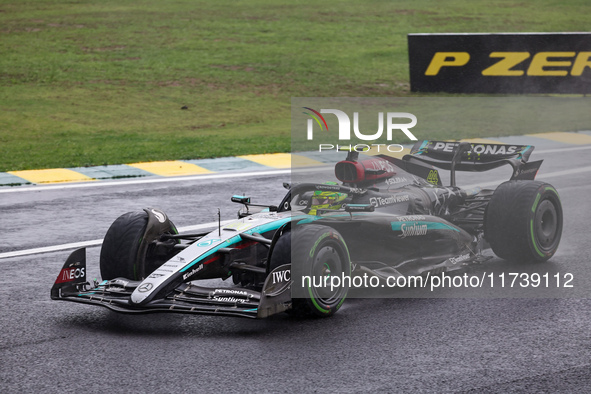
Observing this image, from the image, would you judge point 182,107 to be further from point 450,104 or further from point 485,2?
point 485,2

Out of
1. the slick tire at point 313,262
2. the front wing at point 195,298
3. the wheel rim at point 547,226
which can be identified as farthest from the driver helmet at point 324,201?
the wheel rim at point 547,226

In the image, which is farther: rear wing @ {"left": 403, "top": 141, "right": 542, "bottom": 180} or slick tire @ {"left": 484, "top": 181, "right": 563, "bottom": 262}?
rear wing @ {"left": 403, "top": 141, "right": 542, "bottom": 180}

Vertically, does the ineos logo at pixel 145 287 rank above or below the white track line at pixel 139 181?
below

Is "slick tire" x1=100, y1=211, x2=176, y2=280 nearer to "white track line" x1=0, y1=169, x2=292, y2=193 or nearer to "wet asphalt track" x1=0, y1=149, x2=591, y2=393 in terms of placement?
"wet asphalt track" x1=0, y1=149, x2=591, y2=393

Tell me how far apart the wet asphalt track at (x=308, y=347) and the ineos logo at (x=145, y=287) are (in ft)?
0.97

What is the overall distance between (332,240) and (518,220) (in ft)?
6.78

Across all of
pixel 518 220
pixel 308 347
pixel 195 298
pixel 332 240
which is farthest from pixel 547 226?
pixel 195 298

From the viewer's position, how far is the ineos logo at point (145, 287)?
5664 mm

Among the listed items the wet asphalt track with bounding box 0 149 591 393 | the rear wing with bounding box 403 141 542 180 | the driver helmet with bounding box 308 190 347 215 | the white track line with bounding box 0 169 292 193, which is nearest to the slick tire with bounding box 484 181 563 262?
the wet asphalt track with bounding box 0 149 591 393

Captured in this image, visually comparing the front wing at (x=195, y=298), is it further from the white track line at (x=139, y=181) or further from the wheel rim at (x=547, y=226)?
the white track line at (x=139, y=181)

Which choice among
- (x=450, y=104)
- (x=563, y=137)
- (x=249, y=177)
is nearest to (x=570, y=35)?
(x=450, y=104)

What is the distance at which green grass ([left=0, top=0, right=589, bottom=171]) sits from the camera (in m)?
17.0

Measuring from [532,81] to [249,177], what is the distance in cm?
1264

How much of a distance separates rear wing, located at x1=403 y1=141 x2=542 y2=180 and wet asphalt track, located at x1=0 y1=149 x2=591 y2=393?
99cm
